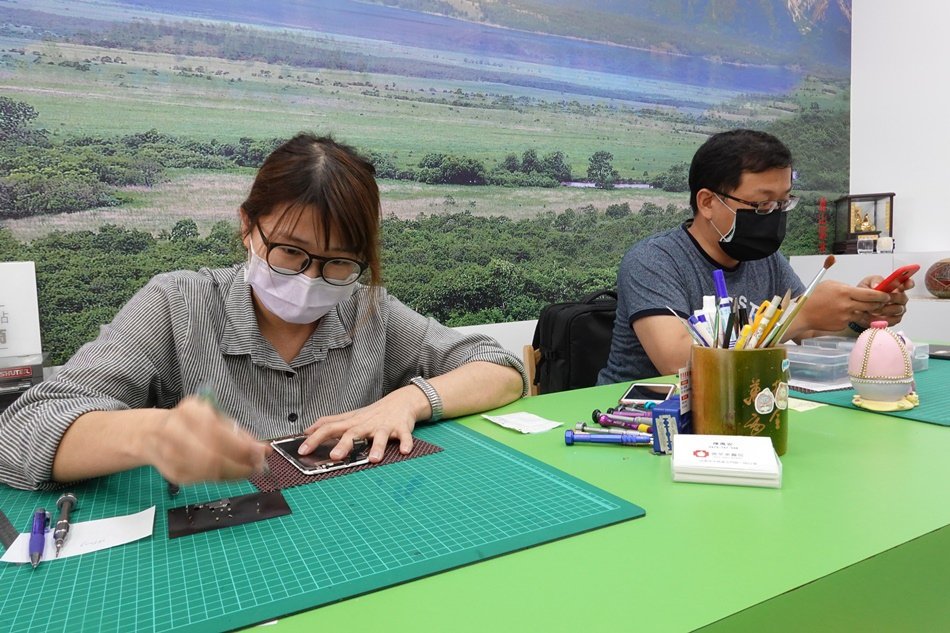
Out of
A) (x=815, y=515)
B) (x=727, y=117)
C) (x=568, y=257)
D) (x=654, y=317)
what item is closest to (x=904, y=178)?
(x=727, y=117)

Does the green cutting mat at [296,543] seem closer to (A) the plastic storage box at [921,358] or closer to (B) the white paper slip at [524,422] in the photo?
(B) the white paper slip at [524,422]

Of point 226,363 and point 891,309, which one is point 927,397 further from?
point 226,363

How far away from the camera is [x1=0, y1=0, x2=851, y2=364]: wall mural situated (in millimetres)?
2135

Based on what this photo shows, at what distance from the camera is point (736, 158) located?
1782mm

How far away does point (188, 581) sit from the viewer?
1.88 feet

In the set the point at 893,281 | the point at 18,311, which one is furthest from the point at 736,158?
the point at 18,311

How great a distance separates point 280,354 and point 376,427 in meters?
0.33

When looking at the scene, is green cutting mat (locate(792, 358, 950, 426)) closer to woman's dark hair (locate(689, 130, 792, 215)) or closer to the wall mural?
woman's dark hair (locate(689, 130, 792, 215))

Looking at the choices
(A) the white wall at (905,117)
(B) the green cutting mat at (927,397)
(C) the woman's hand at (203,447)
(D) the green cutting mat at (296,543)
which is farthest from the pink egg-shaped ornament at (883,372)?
(A) the white wall at (905,117)

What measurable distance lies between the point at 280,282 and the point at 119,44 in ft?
5.44

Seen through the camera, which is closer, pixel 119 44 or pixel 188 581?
pixel 188 581

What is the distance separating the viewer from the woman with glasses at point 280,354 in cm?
86

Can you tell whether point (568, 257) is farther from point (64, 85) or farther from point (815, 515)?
point (815, 515)

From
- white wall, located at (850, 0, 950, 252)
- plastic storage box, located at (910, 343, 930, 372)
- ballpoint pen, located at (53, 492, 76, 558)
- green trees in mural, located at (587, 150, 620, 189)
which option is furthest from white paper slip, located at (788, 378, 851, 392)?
white wall, located at (850, 0, 950, 252)
